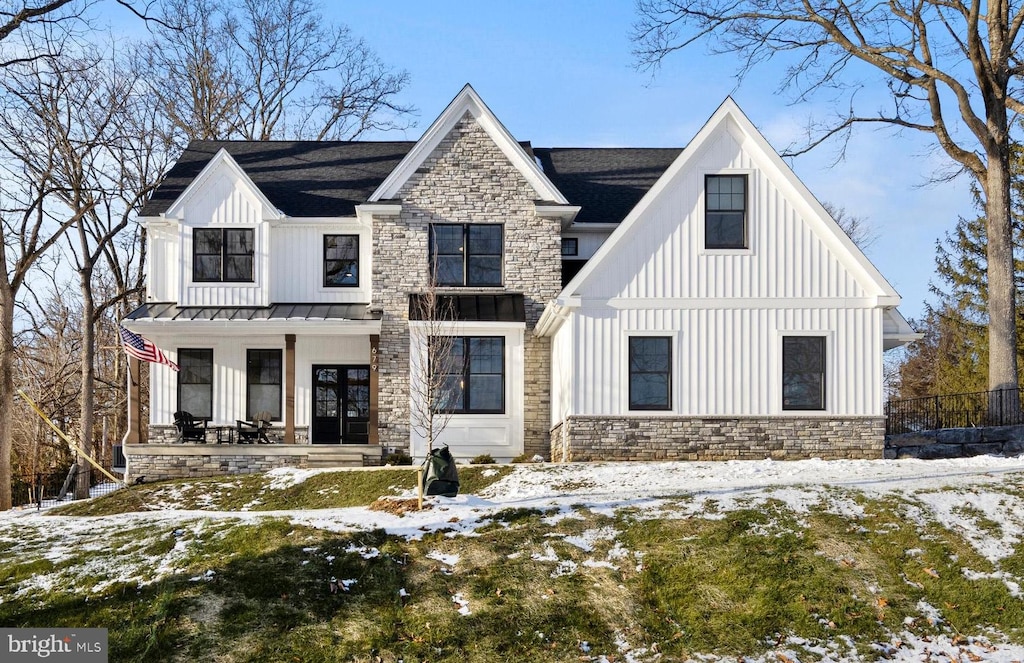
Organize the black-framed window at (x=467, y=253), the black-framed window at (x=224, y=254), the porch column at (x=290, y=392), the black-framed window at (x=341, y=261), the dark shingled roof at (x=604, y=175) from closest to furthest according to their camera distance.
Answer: the porch column at (x=290, y=392) < the black-framed window at (x=467, y=253) < the black-framed window at (x=224, y=254) < the black-framed window at (x=341, y=261) < the dark shingled roof at (x=604, y=175)

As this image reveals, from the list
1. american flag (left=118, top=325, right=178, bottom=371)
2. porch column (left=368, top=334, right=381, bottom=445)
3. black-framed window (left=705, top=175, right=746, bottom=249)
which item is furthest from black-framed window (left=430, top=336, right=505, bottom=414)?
american flag (left=118, top=325, right=178, bottom=371)

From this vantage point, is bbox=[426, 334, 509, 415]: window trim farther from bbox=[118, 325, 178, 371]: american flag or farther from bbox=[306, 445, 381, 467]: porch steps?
bbox=[118, 325, 178, 371]: american flag

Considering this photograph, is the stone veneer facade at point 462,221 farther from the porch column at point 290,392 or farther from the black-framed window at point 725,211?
the black-framed window at point 725,211

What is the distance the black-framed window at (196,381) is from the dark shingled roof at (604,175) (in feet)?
30.1

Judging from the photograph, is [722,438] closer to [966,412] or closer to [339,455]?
[339,455]

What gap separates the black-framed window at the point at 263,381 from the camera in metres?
24.4

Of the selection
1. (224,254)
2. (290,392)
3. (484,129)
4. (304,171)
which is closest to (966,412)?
(484,129)

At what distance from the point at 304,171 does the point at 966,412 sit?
60.1 ft

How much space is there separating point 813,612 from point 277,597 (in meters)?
5.92

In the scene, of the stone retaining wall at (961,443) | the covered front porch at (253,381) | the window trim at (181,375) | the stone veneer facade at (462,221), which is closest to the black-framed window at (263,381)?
the covered front porch at (253,381)

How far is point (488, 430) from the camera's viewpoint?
2264cm

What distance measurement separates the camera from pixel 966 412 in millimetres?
28484

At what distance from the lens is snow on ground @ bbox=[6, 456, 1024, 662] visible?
12797mm

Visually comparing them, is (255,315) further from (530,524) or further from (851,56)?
(851,56)
